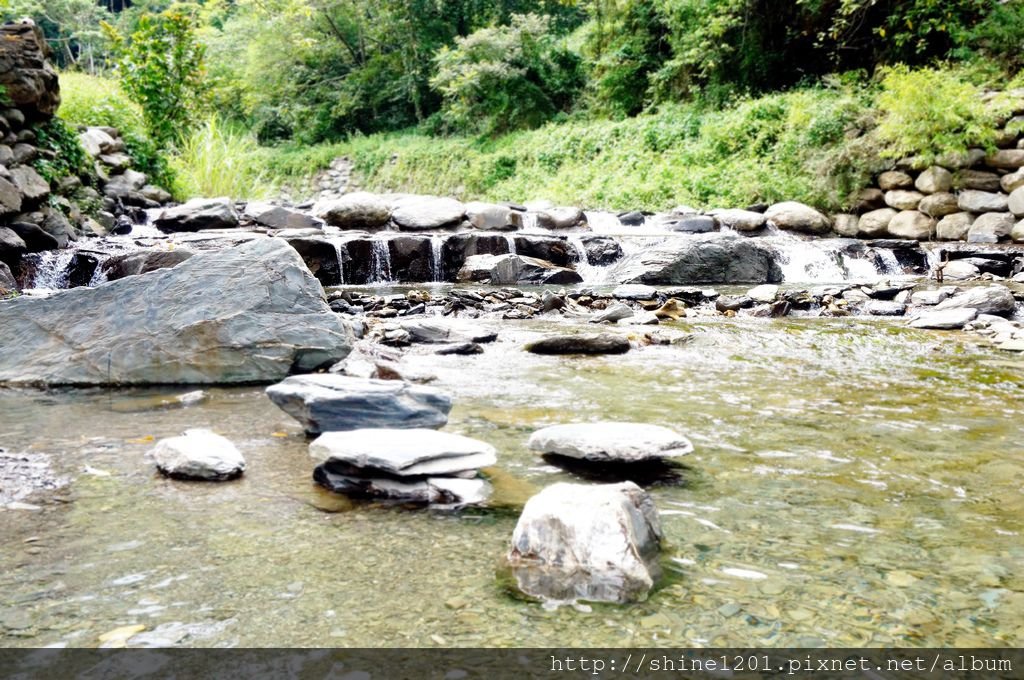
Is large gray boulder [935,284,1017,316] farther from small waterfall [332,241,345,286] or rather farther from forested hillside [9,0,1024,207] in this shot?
small waterfall [332,241,345,286]

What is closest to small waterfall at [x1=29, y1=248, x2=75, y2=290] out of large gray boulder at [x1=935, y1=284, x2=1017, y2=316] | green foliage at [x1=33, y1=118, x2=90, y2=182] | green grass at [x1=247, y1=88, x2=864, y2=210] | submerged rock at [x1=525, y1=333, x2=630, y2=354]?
green foliage at [x1=33, y1=118, x2=90, y2=182]

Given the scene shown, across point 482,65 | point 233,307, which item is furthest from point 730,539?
point 482,65

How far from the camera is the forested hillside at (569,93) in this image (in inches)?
496

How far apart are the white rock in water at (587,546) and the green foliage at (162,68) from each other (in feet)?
43.7

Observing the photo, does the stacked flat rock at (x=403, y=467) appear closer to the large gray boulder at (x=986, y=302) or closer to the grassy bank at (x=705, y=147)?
the large gray boulder at (x=986, y=302)

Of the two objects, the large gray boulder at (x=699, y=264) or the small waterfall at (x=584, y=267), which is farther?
the small waterfall at (x=584, y=267)

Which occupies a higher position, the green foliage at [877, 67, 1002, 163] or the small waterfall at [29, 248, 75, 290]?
the green foliage at [877, 67, 1002, 163]

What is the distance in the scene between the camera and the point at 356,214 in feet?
38.1

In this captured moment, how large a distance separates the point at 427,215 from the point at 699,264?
14.9ft

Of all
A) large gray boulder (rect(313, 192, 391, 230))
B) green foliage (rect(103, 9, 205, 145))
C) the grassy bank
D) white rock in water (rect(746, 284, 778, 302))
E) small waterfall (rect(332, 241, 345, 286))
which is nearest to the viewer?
white rock in water (rect(746, 284, 778, 302))

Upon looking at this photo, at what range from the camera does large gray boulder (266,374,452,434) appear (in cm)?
284

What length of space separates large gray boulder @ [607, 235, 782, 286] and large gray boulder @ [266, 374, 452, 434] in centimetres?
651

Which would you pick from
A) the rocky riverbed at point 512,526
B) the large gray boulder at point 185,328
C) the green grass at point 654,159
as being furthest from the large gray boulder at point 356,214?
the rocky riverbed at point 512,526

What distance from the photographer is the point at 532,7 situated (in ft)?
86.8
